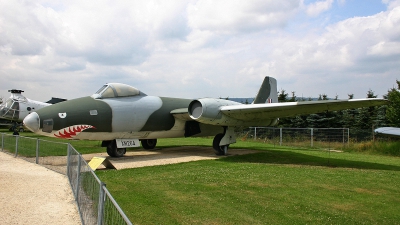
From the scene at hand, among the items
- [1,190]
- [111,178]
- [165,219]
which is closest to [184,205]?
[165,219]

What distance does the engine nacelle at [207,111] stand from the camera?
39.0 ft

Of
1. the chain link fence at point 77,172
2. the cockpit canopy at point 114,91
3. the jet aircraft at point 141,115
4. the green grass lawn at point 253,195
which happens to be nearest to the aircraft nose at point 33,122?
the jet aircraft at point 141,115

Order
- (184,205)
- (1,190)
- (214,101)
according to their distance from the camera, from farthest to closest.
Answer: (214,101) < (1,190) < (184,205)

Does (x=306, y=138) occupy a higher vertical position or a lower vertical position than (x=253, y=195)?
higher

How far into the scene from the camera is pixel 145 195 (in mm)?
6293

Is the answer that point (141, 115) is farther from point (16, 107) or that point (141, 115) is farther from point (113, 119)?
point (16, 107)

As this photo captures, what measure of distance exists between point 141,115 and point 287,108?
5262mm

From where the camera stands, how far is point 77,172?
609 cm

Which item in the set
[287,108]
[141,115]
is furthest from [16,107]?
[287,108]

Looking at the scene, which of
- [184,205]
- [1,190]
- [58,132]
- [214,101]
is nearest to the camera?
[184,205]

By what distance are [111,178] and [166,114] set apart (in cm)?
513

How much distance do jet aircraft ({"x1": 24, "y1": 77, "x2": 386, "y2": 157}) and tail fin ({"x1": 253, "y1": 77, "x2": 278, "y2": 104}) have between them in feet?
8.33

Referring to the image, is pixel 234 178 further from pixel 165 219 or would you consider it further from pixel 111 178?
pixel 165 219

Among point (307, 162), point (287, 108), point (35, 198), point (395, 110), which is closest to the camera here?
point (35, 198)
